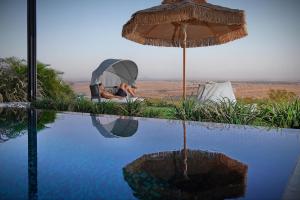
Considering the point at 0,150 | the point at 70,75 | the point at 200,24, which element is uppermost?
the point at 200,24

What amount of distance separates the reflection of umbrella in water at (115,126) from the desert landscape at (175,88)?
19.0 ft

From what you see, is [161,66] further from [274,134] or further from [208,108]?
[274,134]

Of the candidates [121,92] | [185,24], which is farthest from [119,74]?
[185,24]

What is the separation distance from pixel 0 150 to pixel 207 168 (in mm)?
2003

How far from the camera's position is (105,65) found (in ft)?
27.8

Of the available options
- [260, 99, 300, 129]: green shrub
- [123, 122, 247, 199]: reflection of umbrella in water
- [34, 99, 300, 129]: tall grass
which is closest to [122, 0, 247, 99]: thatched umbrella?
[34, 99, 300, 129]: tall grass

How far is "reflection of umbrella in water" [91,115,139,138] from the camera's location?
14.2 ft

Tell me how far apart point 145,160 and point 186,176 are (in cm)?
63

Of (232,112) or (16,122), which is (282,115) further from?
(16,122)

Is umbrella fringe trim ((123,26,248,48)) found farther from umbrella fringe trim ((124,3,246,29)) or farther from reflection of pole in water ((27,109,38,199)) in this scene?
reflection of pole in water ((27,109,38,199))

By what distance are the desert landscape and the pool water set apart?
6.81 m

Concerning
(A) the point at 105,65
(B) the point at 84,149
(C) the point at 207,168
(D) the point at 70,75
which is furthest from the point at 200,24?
(D) the point at 70,75

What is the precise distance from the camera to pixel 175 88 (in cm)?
1280

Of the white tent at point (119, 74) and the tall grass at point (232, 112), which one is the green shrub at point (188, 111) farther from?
the white tent at point (119, 74)
